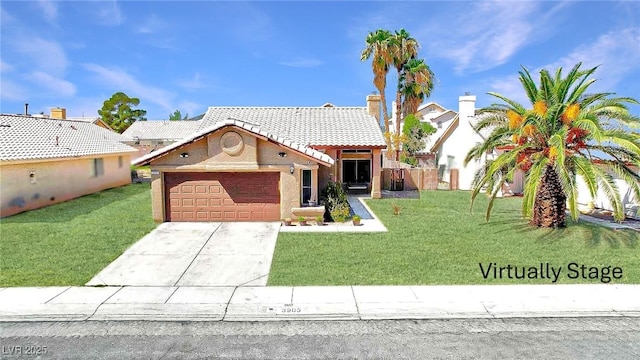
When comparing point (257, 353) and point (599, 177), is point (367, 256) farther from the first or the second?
point (599, 177)

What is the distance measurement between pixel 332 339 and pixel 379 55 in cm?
2994

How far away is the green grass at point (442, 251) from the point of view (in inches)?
380

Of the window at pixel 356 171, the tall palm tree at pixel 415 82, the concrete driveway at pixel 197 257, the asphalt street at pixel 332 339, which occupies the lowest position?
the asphalt street at pixel 332 339

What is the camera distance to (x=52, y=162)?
1991 cm

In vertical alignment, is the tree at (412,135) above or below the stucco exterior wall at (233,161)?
above

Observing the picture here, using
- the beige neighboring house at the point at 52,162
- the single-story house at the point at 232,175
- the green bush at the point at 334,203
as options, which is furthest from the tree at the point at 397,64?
the beige neighboring house at the point at 52,162

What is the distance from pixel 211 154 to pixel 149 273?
6237mm

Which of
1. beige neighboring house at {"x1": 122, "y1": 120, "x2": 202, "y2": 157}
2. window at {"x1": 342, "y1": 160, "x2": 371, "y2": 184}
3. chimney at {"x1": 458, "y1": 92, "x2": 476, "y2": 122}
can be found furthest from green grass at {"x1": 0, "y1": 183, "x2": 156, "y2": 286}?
beige neighboring house at {"x1": 122, "y1": 120, "x2": 202, "y2": 157}

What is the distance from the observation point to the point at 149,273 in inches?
395

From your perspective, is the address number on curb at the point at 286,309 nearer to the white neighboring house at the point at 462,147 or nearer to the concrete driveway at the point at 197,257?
the concrete driveway at the point at 197,257

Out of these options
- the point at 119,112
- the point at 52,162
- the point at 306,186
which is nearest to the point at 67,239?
the point at 306,186

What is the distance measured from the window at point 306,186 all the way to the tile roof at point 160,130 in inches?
1588

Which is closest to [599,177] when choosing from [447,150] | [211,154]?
[211,154]

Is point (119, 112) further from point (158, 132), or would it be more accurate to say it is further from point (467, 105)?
point (467, 105)
